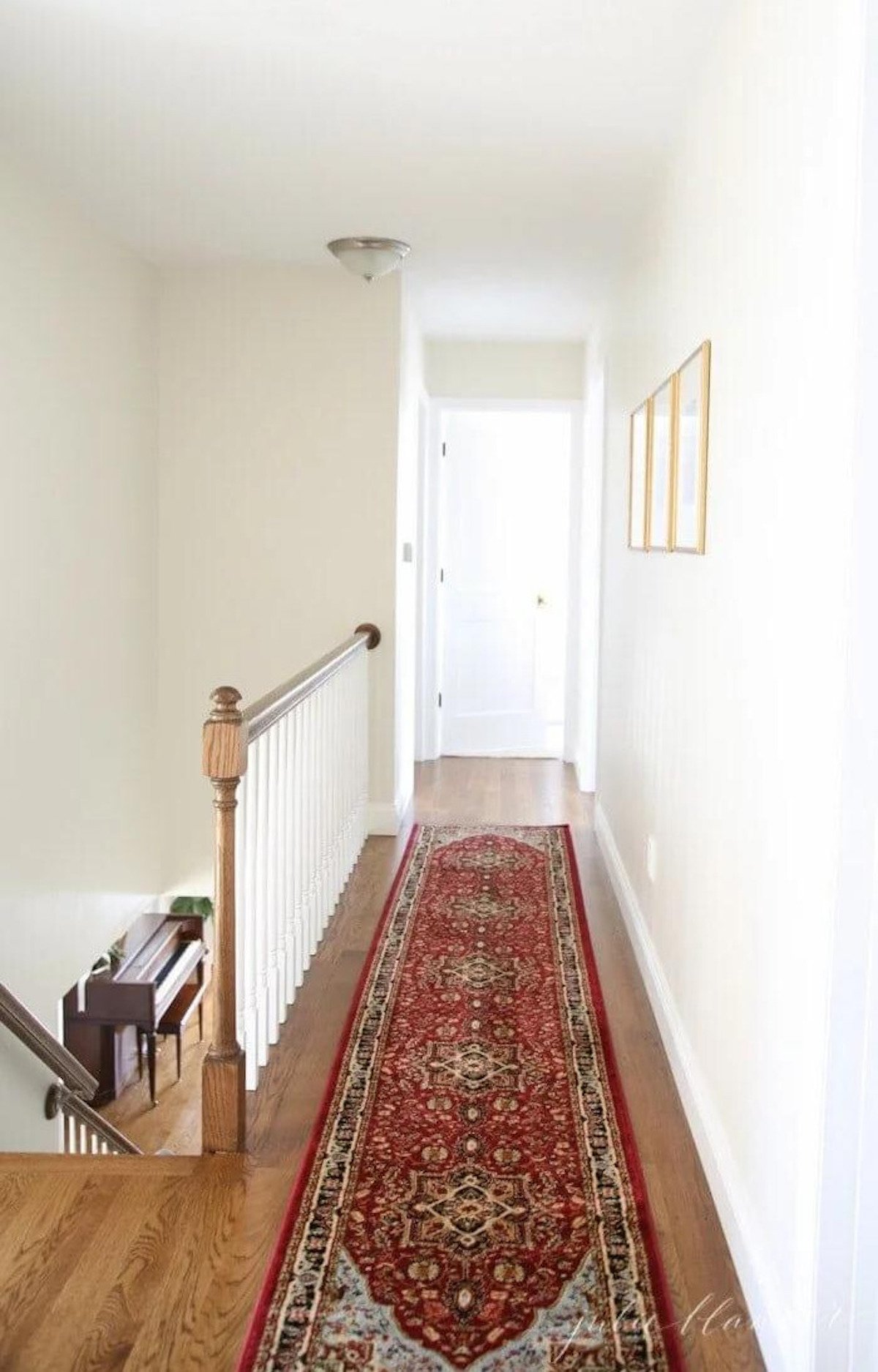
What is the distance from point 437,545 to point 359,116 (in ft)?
13.2

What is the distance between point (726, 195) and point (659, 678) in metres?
1.40

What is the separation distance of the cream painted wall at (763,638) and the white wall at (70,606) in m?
2.05

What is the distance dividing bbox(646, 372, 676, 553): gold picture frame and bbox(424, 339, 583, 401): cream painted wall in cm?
335

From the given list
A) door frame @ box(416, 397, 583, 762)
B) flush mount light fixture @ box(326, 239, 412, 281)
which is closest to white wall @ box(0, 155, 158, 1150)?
flush mount light fixture @ box(326, 239, 412, 281)

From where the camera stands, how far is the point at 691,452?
3.09 metres

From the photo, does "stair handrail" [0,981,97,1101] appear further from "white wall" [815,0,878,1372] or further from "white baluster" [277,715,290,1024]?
"white wall" [815,0,878,1372]

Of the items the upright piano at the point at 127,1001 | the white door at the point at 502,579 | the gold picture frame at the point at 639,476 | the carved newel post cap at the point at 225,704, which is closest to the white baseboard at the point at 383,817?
the upright piano at the point at 127,1001

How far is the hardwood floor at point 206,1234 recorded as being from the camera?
208 centimetres

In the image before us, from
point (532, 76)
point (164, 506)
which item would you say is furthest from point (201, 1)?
point (164, 506)

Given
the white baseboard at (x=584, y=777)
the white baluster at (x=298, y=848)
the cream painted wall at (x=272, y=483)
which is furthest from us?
the white baseboard at (x=584, y=777)

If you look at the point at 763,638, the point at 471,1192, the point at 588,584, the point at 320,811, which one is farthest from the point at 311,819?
the point at 588,584

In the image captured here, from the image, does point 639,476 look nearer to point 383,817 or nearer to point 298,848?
point 298,848

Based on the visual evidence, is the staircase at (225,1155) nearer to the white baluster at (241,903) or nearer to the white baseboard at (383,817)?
the white baluster at (241,903)

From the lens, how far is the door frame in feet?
24.1
